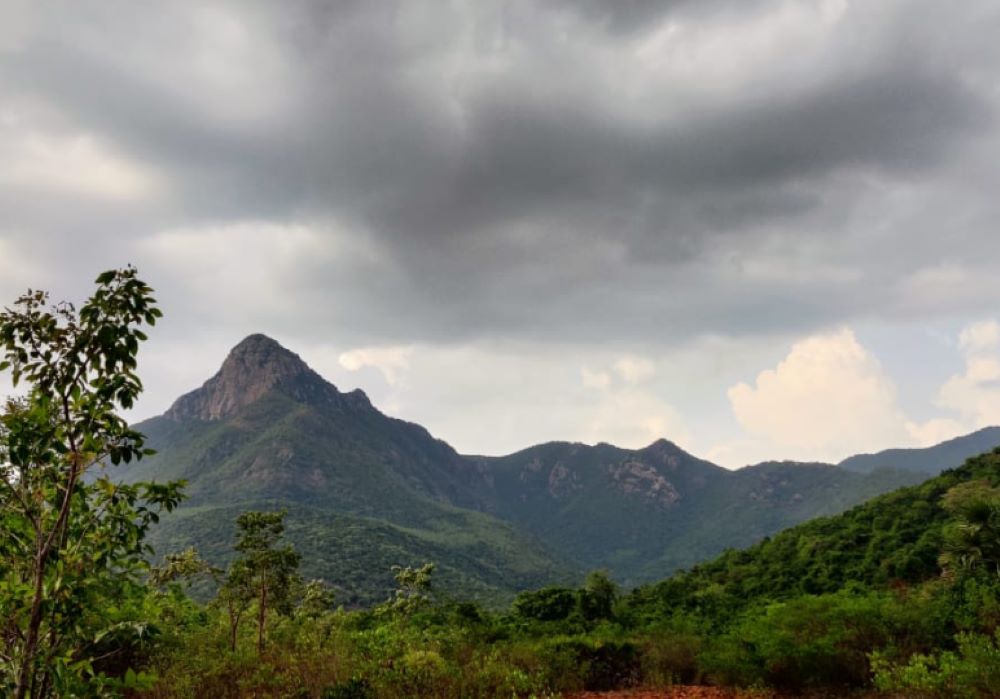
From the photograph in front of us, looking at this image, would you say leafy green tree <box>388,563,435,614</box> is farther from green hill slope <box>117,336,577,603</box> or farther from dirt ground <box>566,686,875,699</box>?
green hill slope <box>117,336,577,603</box>

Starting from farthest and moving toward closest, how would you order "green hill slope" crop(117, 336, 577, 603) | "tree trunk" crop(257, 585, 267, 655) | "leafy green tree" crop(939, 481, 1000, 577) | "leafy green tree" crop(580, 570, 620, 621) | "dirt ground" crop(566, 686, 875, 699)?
"green hill slope" crop(117, 336, 577, 603) → "leafy green tree" crop(580, 570, 620, 621) → "leafy green tree" crop(939, 481, 1000, 577) → "tree trunk" crop(257, 585, 267, 655) → "dirt ground" crop(566, 686, 875, 699)

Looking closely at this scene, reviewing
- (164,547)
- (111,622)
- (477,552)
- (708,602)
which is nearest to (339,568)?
(164,547)

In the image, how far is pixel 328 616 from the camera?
19.9 metres

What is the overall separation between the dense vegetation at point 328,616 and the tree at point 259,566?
68 millimetres

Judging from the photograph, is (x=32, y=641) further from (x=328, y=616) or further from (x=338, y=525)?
(x=338, y=525)

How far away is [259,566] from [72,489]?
53.8ft

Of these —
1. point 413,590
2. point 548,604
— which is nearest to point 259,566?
point 548,604

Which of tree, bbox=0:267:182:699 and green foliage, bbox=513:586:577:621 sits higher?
tree, bbox=0:267:182:699

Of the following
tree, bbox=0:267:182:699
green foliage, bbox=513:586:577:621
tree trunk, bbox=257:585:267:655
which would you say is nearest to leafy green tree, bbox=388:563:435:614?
green foliage, bbox=513:586:577:621

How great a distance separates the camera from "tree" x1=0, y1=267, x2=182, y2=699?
4406mm

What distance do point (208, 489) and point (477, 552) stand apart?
7868 centimetres

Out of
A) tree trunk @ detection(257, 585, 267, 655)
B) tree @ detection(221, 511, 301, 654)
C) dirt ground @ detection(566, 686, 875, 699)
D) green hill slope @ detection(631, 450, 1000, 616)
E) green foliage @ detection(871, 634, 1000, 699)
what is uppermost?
tree @ detection(221, 511, 301, 654)

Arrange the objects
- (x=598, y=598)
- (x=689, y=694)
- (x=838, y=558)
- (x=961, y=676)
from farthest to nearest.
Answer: (x=838, y=558) → (x=598, y=598) → (x=689, y=694) → (x=961, y=676)

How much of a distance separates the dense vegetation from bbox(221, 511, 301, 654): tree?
0.07 metres
